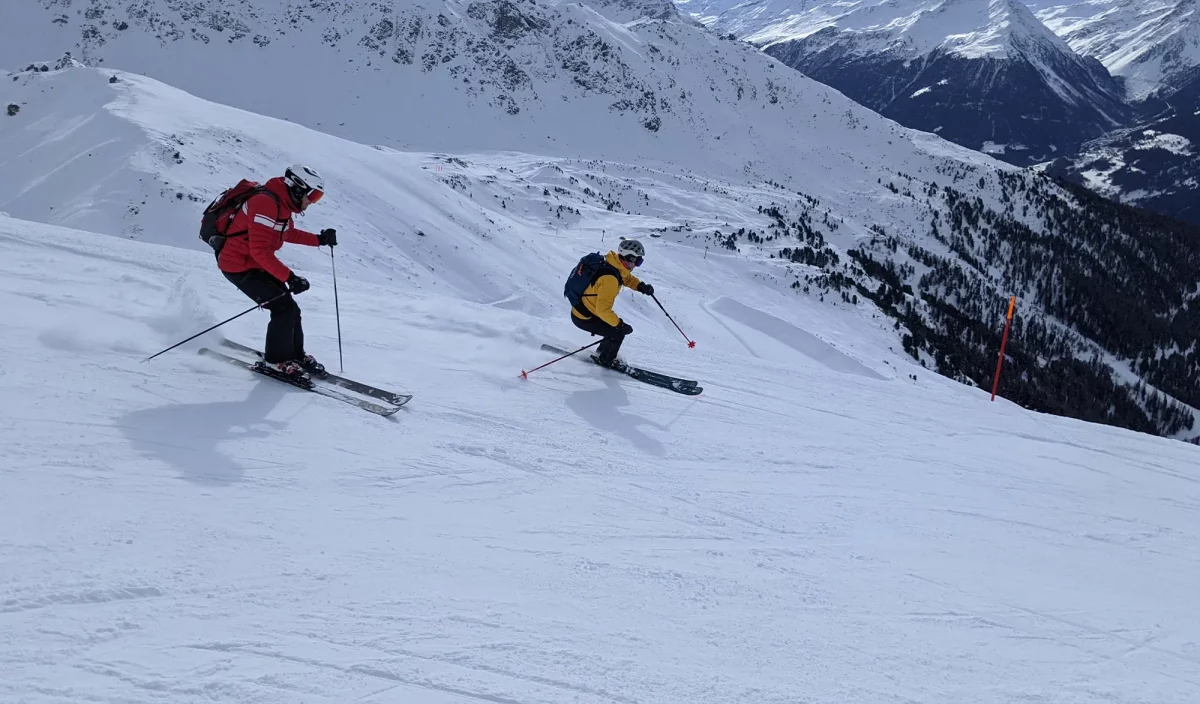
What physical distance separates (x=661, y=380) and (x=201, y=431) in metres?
5.61

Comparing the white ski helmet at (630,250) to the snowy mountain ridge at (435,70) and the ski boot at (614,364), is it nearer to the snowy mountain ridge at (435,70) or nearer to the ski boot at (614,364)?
the ski boot at (614,364)

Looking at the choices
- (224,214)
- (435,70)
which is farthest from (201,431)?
(435,70)

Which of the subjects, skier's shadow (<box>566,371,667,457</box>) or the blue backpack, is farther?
the blue backpack

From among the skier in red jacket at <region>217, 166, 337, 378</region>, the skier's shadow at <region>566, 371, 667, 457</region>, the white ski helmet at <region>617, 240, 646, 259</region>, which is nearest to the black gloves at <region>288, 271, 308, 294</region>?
the skier in red jacket at <region>217, 166, 337, 378</region>

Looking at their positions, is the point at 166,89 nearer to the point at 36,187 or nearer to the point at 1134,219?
the point at 36,187

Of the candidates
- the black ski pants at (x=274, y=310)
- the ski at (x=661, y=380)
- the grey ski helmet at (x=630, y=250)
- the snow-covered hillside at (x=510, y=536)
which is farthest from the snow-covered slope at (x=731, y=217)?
the snow-covered hillside at (x=510, y=536)

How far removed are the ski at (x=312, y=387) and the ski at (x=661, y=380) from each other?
328 centimetres

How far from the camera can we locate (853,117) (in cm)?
12862

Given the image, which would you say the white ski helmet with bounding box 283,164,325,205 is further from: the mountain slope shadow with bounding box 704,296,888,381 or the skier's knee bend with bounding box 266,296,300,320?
the mountain slope shadow with bounding box 704,296,888,381

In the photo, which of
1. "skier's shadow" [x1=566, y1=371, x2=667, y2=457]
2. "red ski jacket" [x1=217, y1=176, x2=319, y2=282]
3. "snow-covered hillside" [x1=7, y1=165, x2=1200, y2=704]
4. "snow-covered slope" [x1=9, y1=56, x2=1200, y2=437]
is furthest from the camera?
"snow-covered slope" [x1=9, y1=56, x2=1200, y2=437]

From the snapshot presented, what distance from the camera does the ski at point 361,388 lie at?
697cm

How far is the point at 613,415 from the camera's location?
320 inches

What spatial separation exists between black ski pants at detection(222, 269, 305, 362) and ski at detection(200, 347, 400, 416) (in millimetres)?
154

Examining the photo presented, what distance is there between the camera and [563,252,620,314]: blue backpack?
913 cm
